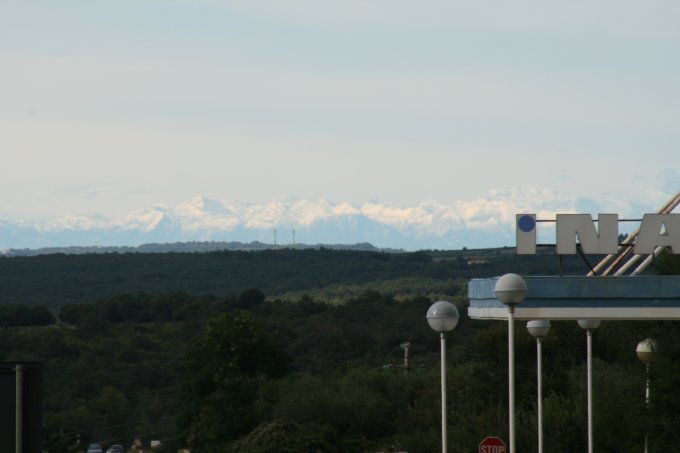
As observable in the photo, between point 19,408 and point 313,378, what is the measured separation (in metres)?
72.1

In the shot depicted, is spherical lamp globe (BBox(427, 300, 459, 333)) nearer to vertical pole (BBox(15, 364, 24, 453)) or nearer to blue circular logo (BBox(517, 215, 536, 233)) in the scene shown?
blue circular logo (BBox(517, 215, 536, 233))

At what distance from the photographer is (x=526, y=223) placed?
33.2 metres

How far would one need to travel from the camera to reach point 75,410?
358 feet

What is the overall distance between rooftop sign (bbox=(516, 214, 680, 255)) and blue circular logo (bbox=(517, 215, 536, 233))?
0.03 meters

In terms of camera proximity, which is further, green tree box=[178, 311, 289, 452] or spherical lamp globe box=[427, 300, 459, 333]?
green tree box=[178, 311, 289, 452]

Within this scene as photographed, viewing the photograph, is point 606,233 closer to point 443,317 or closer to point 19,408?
point 443,317

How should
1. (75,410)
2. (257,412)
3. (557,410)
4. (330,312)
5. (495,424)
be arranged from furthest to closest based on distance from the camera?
(330,312), (75,410), (257,412), (495,424), (557,410)

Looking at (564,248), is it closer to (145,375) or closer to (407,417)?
(407,417)

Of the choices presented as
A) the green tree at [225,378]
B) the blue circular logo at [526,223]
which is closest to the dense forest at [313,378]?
the green tree at [225,378]

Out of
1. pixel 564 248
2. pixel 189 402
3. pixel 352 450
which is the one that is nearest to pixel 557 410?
pixel 352 450

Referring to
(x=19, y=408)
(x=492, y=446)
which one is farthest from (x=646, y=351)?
(x=19, y=408)

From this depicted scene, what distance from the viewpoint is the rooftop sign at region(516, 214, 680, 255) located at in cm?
3256

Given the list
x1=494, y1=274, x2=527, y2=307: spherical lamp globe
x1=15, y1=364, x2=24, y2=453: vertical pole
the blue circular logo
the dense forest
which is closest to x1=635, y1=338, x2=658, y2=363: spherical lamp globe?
the dense forest

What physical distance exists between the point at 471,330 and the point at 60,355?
→ 1408 inches
